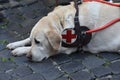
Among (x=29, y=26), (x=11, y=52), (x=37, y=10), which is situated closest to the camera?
(x=11, y=52)

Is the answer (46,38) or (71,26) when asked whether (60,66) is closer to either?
(46,38)

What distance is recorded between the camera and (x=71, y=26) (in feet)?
14.6

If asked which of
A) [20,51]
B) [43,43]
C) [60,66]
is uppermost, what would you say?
[43,43]

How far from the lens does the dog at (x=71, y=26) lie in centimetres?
443

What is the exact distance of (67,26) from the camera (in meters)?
4.46

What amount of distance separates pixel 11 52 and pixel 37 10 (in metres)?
1.36

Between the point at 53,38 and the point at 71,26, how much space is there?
28cm

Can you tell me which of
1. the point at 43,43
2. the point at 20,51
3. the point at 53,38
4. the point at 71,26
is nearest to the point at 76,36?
the point at 71,26

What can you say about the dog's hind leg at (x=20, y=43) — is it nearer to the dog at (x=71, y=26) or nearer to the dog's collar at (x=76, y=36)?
the dog at (x=71, y=26)

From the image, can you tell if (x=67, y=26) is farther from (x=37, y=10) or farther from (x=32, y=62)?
(x=37, y=10)

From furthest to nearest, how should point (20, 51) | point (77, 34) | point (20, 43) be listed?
point (20, 43)
point (20, 51)
point (77, 34)

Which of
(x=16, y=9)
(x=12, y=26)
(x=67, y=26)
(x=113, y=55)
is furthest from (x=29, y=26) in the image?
(x=113, y=55)

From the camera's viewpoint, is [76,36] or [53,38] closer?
[53,38]

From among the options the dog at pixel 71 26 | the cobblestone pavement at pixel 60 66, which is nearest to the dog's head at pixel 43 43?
the dog at pixel 71 26
